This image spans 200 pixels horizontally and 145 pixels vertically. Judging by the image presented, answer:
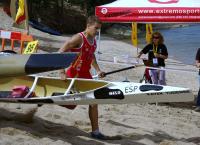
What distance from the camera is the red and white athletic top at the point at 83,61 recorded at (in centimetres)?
654

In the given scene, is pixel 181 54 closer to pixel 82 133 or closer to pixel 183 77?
pixel 183 77

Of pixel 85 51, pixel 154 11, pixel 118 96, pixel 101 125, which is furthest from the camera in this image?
pixel 154 11

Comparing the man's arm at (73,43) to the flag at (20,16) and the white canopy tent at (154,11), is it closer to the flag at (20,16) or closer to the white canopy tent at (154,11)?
the flag at (20,16)

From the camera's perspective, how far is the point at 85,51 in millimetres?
6562

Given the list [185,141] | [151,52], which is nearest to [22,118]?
[185,141]

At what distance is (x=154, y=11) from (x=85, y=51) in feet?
17.0

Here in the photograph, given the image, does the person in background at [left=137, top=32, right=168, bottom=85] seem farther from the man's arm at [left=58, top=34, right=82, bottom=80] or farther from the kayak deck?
the man's arm at [left=58, top=34, right=82, bottom=80]

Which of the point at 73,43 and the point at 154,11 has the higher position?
the point at 154,11

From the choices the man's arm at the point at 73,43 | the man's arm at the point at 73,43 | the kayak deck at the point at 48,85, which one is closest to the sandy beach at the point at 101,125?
the kayak deck at the point at 48,85

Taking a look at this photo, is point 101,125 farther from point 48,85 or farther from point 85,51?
point 85,51

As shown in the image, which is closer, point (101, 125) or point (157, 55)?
point (101, 125)

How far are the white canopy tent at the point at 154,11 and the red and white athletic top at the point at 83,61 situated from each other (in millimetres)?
4865

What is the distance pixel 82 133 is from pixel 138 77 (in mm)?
7837

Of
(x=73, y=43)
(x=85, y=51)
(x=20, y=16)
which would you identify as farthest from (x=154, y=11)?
(x=73, y=43)
